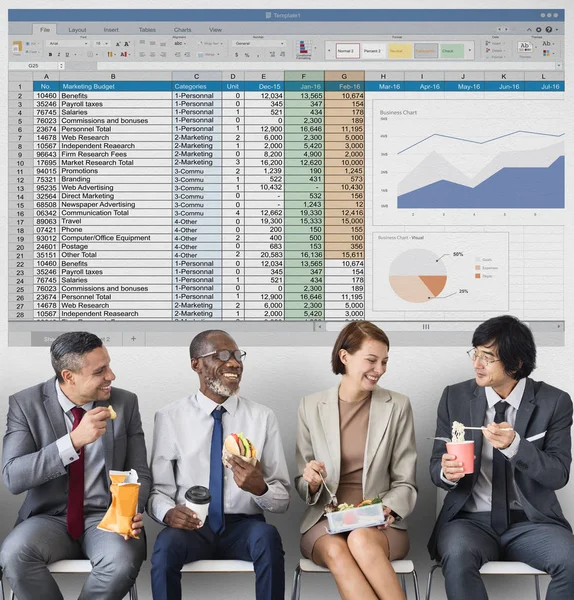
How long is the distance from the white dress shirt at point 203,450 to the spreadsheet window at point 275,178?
0.49 meters

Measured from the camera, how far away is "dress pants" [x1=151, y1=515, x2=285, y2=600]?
117 inches

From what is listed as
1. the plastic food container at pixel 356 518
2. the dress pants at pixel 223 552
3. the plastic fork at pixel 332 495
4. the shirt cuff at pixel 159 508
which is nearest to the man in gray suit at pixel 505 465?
the plastic food container at pixel 356 518

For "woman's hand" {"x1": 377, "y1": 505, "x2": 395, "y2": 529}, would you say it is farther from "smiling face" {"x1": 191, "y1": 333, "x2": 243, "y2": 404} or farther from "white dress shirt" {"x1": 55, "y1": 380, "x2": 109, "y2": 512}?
"white dress shirt" {"x1": 55, "y1": 380, "x2": 109, "y2": 512}

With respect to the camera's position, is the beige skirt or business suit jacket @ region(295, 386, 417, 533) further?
business suit jacket @ region(295, 386, 417, 533)

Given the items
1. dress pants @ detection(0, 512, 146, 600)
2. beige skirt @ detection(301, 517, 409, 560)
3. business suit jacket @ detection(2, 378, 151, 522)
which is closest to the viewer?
dress pants @ detection(0, 512, 146, 600)

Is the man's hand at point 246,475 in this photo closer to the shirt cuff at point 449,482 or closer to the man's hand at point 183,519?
the man's hand at point 183,519

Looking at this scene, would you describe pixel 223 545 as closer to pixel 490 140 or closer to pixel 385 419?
pixel 385 419

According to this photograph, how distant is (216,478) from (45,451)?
678mm

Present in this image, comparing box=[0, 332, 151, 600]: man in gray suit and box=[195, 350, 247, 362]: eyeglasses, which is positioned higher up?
box=[195, 350, 247, 362]: eyeglasses

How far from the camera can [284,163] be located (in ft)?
12.5

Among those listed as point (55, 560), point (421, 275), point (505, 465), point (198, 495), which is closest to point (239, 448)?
point (198, 495)

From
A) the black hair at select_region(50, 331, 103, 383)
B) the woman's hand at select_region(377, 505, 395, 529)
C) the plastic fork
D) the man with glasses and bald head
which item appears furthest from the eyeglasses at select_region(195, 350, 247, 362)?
the woman's hand at select_region(377, 505, 395, 529)

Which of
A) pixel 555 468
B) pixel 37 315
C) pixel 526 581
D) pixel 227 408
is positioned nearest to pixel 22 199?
pixel 37 315

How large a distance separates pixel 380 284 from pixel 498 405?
→ 0.80 m
